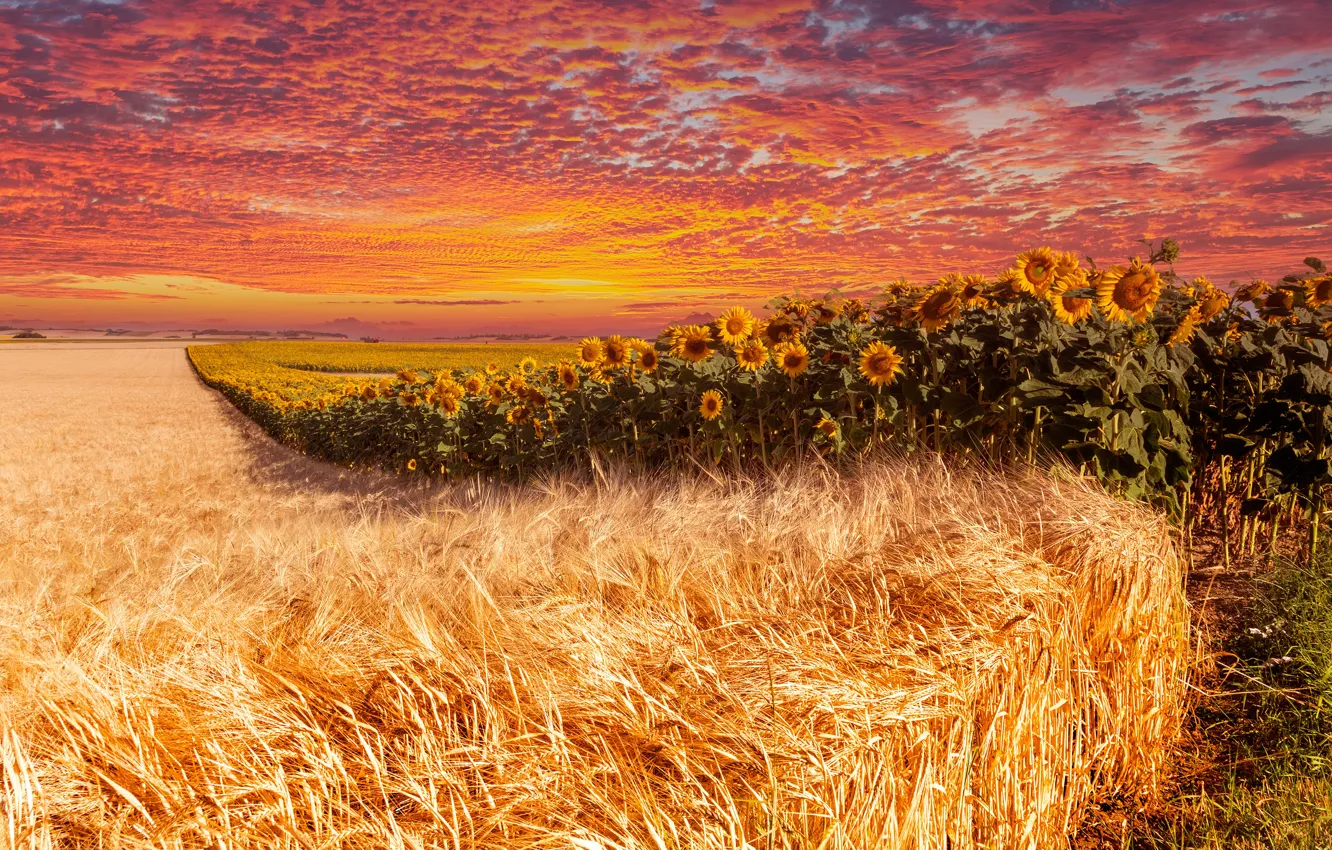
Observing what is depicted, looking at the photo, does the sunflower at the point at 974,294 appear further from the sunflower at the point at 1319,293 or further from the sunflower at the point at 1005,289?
the sunflower at the point at 1319,293

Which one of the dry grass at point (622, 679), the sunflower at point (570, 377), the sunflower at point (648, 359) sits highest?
the sunflower at point (648, 359)

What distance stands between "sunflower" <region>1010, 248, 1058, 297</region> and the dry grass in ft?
3.85

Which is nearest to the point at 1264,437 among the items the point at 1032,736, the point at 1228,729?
the point at 1228,729

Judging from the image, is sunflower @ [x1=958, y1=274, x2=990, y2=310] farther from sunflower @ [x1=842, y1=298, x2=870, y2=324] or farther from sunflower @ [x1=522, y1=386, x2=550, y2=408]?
sunflower @ [x1=522, y1=386, x2=550, y2=408]

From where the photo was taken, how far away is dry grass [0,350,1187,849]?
75.1 inches

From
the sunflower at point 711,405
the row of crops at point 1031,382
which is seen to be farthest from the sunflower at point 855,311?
the sunflower at point 711,405

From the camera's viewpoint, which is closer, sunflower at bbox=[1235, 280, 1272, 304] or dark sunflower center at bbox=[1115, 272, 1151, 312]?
dark sunflower center at bbox=[1115, 272, 1151, 312]

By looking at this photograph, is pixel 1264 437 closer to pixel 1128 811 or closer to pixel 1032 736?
pixel 1128 811

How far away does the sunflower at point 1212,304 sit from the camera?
4969 mm

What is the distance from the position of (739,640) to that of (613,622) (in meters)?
0.37

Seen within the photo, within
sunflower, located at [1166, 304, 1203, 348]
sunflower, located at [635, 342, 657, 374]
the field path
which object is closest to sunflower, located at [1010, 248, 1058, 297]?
sunflower, located at [1166, 304, 1203, 348]

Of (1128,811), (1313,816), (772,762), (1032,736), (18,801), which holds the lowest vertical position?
(1128,811)

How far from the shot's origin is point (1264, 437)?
177 inches

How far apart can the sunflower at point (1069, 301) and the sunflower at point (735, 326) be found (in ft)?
7.05
